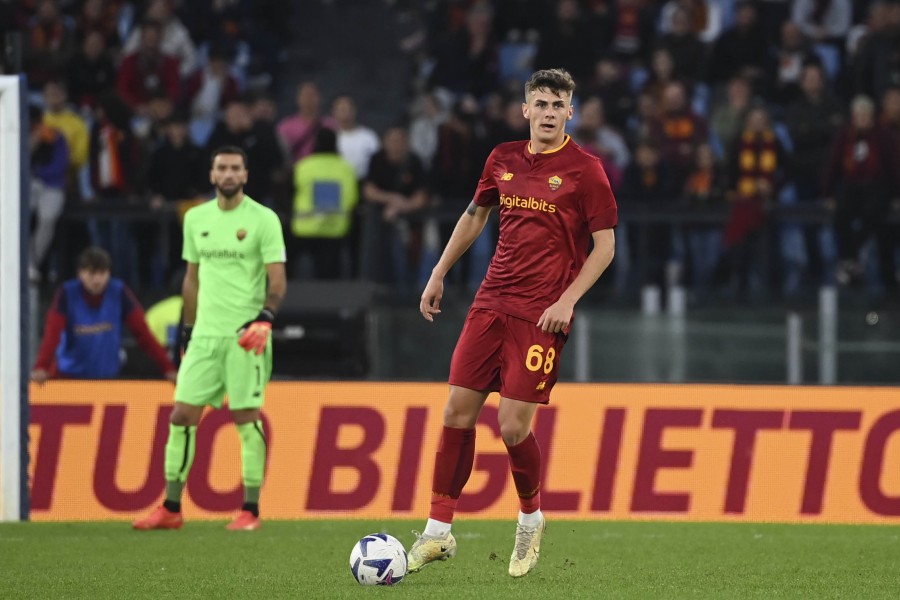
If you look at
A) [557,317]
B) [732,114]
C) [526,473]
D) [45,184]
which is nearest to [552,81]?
[557,317]

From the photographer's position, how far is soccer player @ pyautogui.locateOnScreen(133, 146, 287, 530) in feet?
32.7

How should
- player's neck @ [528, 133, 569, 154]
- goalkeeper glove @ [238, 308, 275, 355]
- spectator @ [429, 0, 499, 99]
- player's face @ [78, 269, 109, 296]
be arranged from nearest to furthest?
player's neck @ [528, 133, 569, 154], goalkeeper glove @ [238, 308, 275, 355], player's face @ [78, 269, 109, 296], spectator @ [429, 0, 499, 99]

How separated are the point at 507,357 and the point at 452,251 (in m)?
0.54

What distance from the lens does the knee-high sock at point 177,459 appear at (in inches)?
394

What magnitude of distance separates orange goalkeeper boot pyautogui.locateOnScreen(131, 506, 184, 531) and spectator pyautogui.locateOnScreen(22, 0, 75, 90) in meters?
8.09

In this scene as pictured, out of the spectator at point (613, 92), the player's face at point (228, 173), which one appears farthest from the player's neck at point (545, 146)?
the spectator at point (613, 92)

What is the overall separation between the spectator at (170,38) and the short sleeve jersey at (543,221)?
416 inches

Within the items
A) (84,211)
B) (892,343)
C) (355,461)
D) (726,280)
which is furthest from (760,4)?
(355,461)

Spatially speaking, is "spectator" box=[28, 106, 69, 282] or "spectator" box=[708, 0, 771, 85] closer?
"spectator" box=[28, 106, 69, 282]

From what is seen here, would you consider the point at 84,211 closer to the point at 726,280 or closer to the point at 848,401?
the point at 726,280

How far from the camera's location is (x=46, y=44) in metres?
17.4

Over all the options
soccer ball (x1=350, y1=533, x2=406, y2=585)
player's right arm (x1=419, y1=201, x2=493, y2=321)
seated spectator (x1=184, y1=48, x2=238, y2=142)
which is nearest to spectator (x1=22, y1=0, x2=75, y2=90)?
seated spectator (x1=184, y1=48, x2=238, y2=142)

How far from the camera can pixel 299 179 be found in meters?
14.9

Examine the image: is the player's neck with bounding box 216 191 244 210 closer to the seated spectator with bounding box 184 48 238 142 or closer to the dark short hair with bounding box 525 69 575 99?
the dark short hair with bounding box 525 69 575 99
